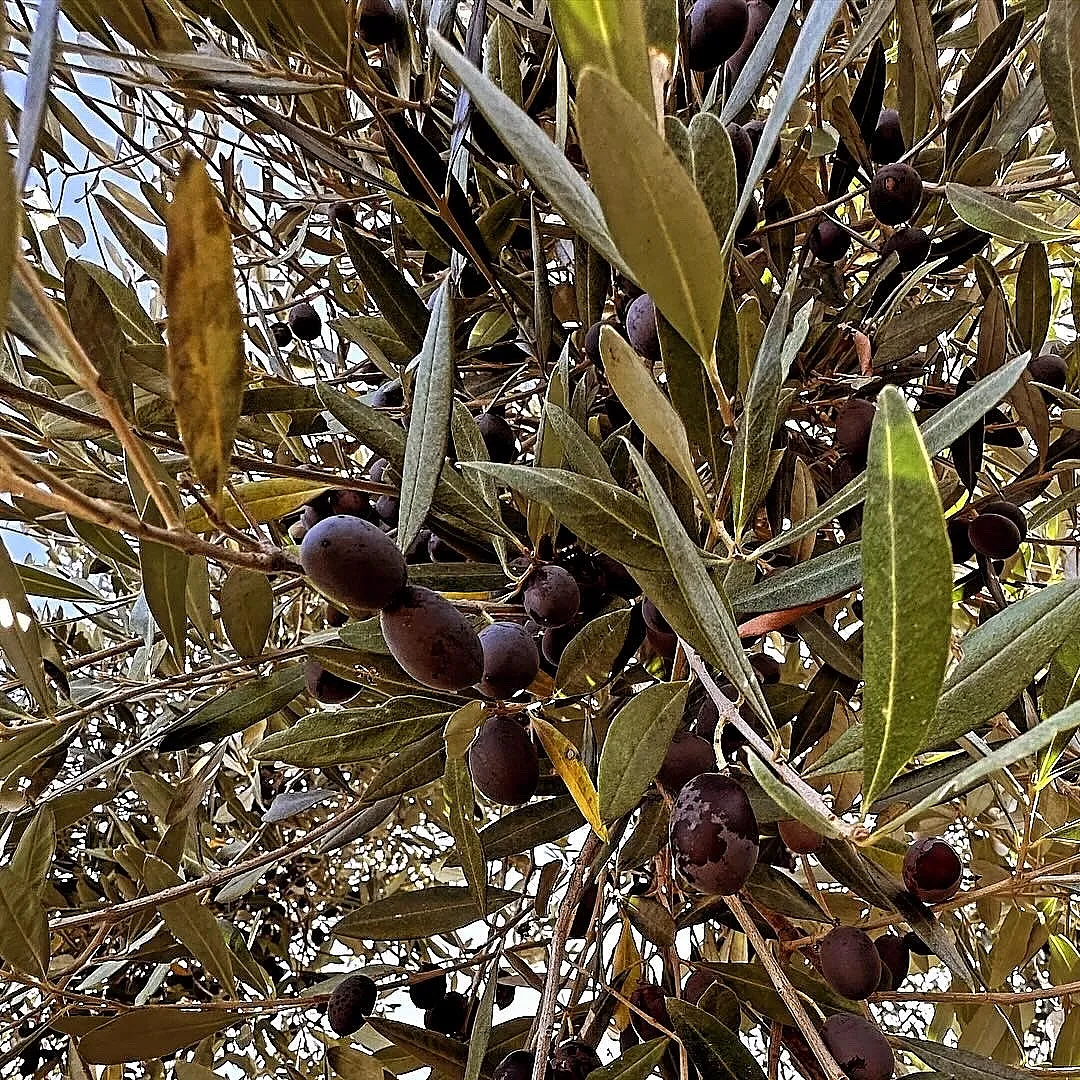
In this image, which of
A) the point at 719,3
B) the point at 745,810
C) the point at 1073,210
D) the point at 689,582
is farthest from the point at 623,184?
the point at 1073,210

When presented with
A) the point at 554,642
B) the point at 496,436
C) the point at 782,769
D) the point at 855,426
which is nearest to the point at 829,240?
the point at 855,426

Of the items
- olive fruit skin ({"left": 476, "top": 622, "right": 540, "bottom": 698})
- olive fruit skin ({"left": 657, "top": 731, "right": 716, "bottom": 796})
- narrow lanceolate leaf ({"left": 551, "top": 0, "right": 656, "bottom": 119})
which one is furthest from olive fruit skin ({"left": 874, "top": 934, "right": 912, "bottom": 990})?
narrow lanceolate leaf ({"left": 551, "top": 0, "right": 656, "bottom": 119})

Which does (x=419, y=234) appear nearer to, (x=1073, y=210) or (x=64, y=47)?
(x=64, y=47)

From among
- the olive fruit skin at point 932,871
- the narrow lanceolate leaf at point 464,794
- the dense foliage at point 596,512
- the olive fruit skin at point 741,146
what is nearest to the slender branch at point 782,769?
the dense foliage at point 596,512

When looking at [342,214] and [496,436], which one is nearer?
[496,436]

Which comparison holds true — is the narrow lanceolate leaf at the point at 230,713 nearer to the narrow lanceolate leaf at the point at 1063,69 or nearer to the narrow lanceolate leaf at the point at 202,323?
the narrow lanceolate leaf at the point at 202,323

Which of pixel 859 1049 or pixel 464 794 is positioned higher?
pixel 464 794

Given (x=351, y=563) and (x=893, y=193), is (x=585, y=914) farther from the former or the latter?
(x=893, y=193)

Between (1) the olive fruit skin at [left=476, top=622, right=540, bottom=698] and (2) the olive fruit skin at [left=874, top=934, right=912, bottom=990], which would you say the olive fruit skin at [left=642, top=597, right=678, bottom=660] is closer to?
(1) the olive fruit skin at [left=476, top=622, right=540, bottom=698]
